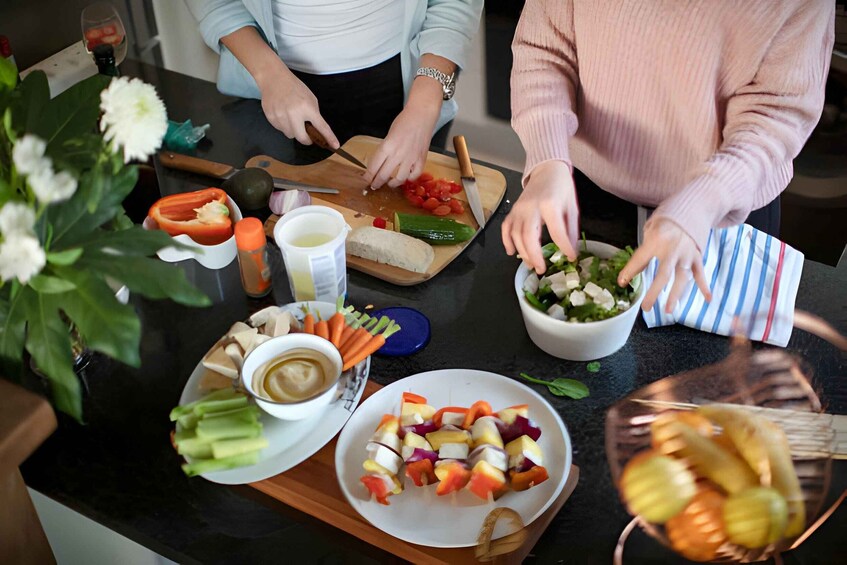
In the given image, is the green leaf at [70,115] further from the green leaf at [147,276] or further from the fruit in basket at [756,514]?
the fruit in basket at [756,514]

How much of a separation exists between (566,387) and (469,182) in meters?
0.54

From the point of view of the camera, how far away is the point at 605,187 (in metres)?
1.46

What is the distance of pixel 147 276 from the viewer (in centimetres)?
85

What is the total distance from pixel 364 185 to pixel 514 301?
0.44 meters

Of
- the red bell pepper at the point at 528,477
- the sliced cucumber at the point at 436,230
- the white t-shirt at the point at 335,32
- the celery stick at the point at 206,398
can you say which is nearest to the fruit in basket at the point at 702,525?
the red bell pepper at the point at 528,477

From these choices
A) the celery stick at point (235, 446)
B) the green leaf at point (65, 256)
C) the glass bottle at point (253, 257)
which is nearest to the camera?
the green leaf at point (65, 256)

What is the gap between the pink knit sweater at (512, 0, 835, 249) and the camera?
1.09 meters

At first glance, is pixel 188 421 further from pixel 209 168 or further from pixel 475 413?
pixel 209 168

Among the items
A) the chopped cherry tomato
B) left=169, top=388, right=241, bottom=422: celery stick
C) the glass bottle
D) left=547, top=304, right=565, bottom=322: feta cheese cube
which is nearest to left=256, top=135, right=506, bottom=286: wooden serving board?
the chopped cherry tomato

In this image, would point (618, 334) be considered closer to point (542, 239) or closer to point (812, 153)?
point (542, 239)

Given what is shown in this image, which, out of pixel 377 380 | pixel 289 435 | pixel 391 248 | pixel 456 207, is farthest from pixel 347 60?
pixel 289 435

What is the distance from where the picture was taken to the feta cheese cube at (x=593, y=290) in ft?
3.72

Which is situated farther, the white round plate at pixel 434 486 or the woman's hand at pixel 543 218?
the woman's hand at pixel 543 218

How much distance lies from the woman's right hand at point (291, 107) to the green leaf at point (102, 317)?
2.68 feet
